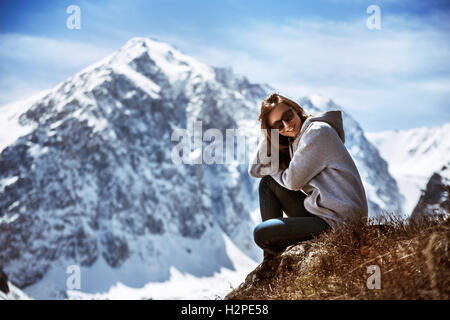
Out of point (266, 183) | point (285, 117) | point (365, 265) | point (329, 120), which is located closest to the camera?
point (365, 265)

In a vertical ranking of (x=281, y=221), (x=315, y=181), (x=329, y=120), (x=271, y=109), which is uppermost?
(x=271, y=109)

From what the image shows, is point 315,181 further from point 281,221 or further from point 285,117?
point 285,117

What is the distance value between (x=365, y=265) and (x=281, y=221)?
3.86 feet

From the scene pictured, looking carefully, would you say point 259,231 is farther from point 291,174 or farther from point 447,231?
point 447,231

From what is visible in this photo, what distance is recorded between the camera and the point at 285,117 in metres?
6.29

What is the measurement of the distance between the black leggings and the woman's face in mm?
660

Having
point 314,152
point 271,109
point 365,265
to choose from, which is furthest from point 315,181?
point 365,265

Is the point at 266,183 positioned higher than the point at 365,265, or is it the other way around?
the point at 266,183

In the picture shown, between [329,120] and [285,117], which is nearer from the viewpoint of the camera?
[329,120]

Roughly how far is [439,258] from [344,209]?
158cm

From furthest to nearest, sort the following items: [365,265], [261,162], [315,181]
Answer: [261,162] → [315,181] → [365,265]

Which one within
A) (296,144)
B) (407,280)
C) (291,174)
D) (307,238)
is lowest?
(407,280)
